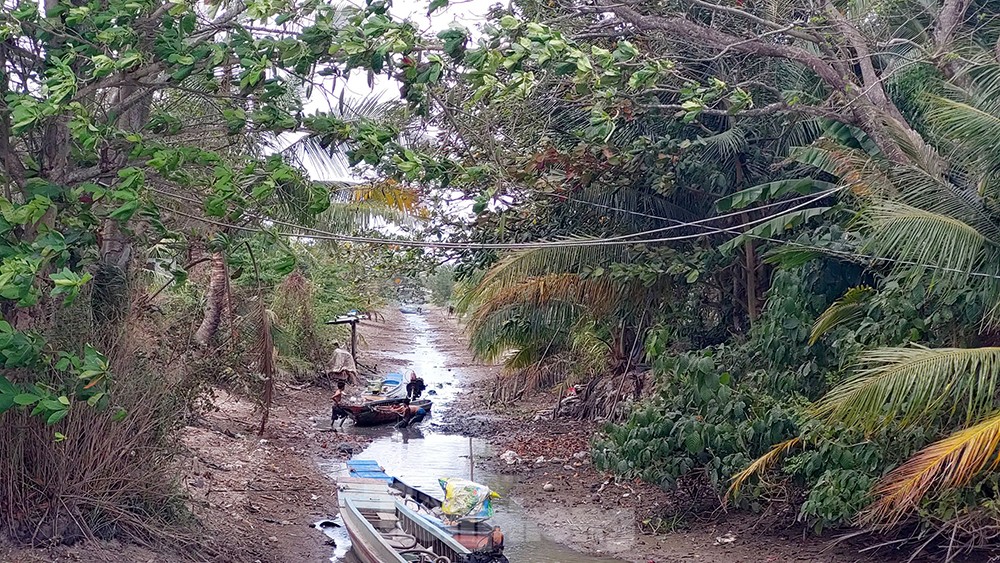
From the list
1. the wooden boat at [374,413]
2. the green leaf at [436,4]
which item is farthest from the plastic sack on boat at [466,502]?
the wooden boat at [374,413]

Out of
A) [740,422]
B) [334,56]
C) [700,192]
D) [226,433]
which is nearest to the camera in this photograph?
[334,56]

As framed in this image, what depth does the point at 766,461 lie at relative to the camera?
967 cm

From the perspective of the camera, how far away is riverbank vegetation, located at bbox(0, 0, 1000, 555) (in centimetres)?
654

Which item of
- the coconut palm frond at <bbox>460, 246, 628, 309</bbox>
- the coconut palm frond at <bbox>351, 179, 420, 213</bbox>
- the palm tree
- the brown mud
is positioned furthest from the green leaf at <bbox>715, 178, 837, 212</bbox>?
the coconut palm frond at <bbox>351, 179, 420, 213</bbox>

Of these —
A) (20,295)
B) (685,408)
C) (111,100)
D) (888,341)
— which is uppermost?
(111,100)

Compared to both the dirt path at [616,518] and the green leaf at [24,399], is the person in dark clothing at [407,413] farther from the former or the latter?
the green leaf at [24,399]

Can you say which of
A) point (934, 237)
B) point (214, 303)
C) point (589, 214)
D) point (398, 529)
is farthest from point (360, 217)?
point (934, 237)

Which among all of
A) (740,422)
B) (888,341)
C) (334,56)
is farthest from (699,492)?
(334,56)

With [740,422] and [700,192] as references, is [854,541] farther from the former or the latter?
[700,192]

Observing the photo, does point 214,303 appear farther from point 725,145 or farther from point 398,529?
point 725,145

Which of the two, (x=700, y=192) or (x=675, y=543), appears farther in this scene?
(x=700, y=192)

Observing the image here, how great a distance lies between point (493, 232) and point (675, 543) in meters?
4.66

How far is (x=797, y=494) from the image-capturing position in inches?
395

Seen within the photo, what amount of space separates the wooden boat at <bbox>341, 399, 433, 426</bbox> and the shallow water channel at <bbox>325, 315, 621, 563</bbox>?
7.2 inches
